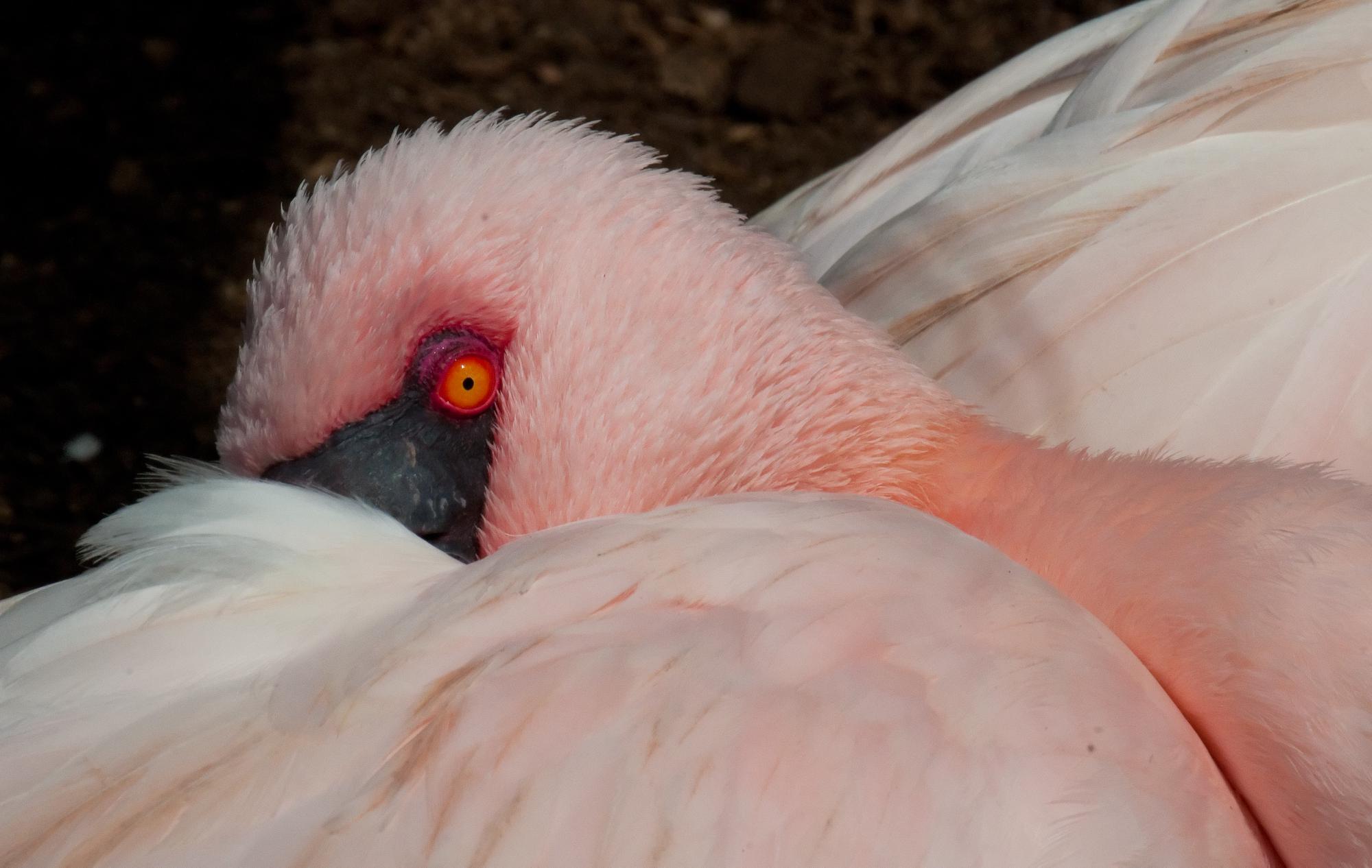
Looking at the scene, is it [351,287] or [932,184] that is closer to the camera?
[351,287]

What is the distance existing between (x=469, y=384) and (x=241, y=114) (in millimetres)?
→ 2320

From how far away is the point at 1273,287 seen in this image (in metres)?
1.66

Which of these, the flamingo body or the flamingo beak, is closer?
the flamingo body

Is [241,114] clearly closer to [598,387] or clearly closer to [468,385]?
[468,385]

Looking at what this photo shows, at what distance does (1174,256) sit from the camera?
1.72 metres

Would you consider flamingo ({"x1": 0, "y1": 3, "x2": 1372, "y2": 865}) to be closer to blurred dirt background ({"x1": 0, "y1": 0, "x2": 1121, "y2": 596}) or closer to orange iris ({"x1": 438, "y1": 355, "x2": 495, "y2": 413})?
orange iris ({"x1": 438, "y1": 355, "x2": 495, "y2": 413})

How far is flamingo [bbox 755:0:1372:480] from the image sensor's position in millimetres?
1634

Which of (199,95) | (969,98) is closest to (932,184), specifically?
(969,98)

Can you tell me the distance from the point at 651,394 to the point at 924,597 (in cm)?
45

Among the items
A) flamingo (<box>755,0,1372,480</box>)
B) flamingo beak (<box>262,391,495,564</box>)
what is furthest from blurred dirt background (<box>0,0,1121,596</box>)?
flamingo (<box>755,0,1372,480</box>)

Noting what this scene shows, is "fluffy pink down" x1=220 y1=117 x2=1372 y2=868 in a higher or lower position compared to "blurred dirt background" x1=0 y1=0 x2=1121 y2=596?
lower

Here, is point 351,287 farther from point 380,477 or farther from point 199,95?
point 199,95

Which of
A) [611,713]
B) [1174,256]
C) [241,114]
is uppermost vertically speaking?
[241,114]

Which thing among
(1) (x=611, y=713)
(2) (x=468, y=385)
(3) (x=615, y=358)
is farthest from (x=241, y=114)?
(1) (x=611, y=713)
